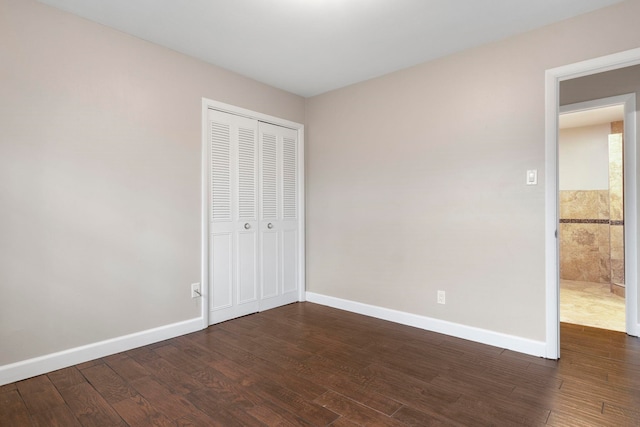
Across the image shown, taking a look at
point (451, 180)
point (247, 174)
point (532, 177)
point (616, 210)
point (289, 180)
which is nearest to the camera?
point (532, 177)

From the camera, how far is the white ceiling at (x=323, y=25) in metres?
2.29

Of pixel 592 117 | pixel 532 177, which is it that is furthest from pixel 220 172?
pixel 592 117

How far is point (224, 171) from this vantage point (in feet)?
11.0

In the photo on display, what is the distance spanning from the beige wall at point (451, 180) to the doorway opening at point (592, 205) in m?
2.33

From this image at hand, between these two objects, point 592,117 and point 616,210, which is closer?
point 616,210

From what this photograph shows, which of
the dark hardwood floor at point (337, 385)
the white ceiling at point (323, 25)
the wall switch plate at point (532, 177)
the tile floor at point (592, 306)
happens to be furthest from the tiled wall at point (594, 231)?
the white ceiling at point (323, 25)

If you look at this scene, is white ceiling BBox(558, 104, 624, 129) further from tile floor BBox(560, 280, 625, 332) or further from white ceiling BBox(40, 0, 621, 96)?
white ceiling BBox(40, 0, 621, 96)

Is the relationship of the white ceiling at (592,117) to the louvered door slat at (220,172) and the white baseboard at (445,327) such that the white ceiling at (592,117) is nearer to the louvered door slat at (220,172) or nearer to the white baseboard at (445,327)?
the white baseboard at (445,327)

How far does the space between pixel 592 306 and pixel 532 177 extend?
2.42 meters

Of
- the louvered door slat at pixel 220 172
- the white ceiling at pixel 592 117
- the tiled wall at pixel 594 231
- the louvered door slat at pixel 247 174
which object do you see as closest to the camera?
the louvered door slat at pixel 220 172

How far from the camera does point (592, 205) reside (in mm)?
5344

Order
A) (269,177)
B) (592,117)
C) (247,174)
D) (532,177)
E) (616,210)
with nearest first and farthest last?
(532,177) → (247,174) → (269,177) → (616,210) → (592,117)

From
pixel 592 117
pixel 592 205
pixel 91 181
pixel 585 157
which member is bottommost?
pixel 592 205

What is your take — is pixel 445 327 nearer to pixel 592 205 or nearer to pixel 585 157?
pixel 592 205
